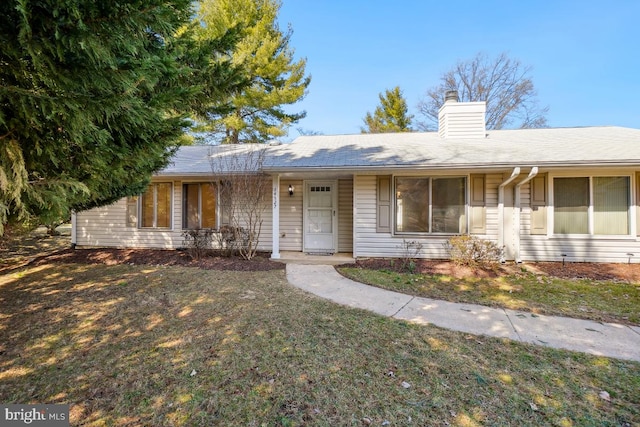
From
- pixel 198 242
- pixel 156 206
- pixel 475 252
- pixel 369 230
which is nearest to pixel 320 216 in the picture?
pixel 369 230

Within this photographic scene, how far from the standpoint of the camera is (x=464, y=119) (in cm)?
912

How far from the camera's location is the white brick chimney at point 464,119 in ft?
29.7

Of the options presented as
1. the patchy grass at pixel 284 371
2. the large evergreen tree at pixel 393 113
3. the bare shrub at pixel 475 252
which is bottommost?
the patchy grass at pixel 284 371

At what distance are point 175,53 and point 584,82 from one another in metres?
21.5

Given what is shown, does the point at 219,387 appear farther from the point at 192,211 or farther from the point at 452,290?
the point at 192,211

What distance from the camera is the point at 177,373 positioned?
2625mm

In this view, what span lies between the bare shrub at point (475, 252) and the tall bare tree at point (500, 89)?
15.9 metres

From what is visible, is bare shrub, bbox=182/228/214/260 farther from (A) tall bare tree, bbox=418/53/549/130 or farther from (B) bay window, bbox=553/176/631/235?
(A) tall bare tree, bbox=418/53/549/130

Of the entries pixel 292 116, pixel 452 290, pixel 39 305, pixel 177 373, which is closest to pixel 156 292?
pixel 39 305

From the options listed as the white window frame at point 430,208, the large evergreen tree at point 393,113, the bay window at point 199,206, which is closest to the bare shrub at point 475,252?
the white window frame at point 430,208

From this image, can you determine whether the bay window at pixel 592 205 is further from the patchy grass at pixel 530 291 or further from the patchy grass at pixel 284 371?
the patchy grass at pixel 284 371

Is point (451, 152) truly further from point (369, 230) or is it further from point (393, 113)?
point (393, 113)

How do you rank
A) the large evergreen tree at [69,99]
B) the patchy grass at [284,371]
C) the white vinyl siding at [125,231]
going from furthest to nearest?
the white vinyl siding at [125,231], the patchy grass at [284,371], the large evergreen tree at [69,99]

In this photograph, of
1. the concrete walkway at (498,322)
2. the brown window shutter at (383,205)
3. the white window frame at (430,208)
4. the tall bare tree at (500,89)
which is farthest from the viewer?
the tall bare tree at (500,89)
